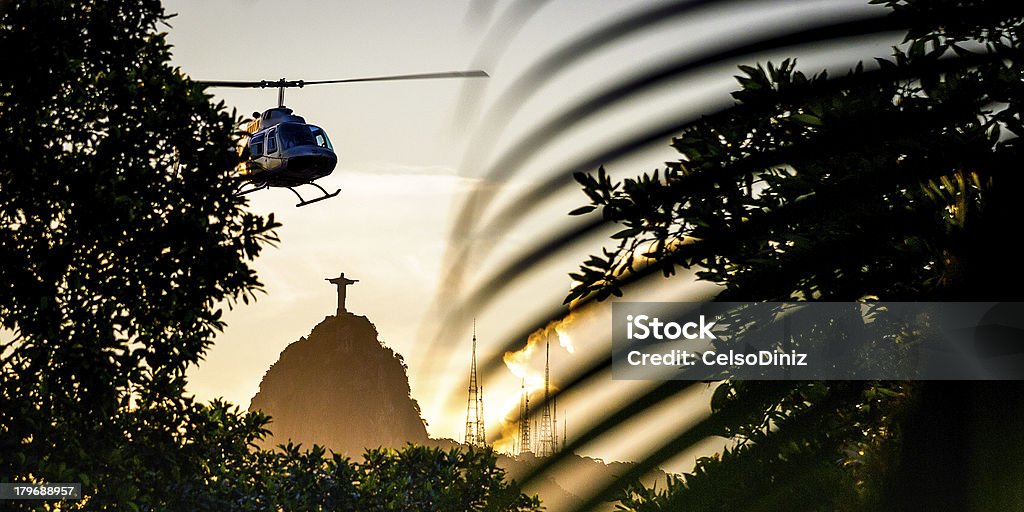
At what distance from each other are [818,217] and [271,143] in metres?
23.9

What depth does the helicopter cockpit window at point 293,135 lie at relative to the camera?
77.0 feet

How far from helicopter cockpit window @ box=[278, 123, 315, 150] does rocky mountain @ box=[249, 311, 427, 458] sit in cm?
8251

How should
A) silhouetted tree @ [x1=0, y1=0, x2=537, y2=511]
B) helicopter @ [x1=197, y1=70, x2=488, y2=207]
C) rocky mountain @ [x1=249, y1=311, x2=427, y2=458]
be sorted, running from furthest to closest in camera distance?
rocky mountain @ [x1=249, y1=311, x2=427, y2=458], helicopter @ [x1=197, y1=70, x2=488, y2=207], silhouetted tree @ [x1=0, y1=0, x2=537, y2=511]

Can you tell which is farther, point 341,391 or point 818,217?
point 341,391

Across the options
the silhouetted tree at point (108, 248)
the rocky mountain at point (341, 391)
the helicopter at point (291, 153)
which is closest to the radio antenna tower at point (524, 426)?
the silhouetted tree at point (108, 248)

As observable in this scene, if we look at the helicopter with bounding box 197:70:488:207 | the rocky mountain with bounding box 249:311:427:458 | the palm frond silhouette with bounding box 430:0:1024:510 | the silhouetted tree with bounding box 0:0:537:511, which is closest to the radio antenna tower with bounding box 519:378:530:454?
the palm frond silhouette with bounding box 430:0:1024:510

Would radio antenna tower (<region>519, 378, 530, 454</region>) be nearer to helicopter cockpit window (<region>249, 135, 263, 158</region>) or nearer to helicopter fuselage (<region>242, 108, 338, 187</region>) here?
helicopter fuselage (<region>242, 108, 338, 187</region>)

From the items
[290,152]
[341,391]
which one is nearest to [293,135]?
[290,152]

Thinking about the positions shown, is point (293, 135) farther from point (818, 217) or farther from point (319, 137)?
point (818, 217)

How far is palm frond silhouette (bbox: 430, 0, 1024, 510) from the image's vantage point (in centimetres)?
62

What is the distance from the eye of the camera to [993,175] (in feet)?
2.41

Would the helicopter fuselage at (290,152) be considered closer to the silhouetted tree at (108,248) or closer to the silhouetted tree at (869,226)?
the silhouetted tree at (108,248)

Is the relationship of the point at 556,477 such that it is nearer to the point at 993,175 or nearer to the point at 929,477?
the point at 929,477

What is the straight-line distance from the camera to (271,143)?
77.5ft
